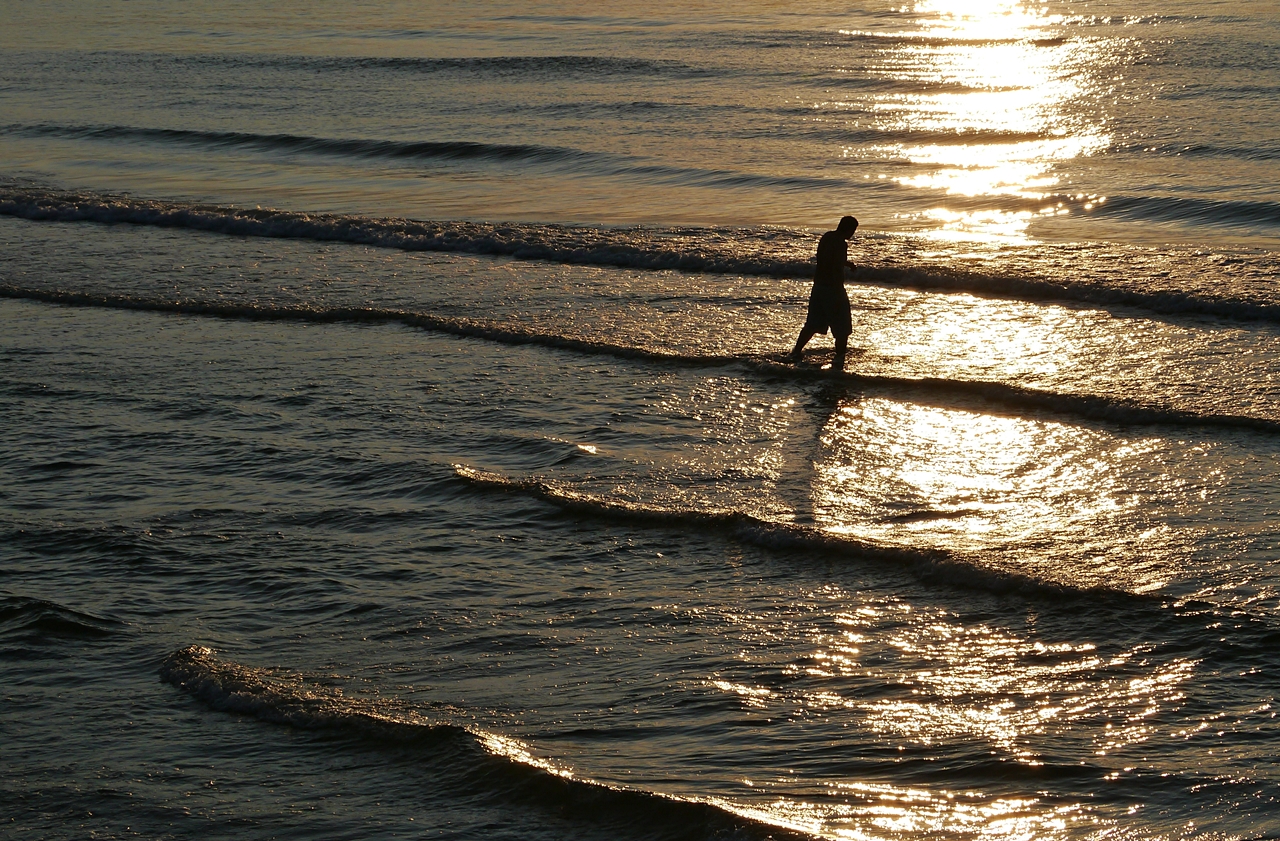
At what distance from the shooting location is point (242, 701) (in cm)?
665

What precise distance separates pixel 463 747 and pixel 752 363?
7113 mm

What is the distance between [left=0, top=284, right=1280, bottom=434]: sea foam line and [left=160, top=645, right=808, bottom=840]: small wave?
648cm

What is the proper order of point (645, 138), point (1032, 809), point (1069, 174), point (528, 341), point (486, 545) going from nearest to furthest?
point (1032, 809), point (486, 545), point (528, 341), point (1069, 174), point (645, 138)

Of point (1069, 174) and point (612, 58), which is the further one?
point (612, 58)

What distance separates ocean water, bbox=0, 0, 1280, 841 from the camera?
6.04 meters

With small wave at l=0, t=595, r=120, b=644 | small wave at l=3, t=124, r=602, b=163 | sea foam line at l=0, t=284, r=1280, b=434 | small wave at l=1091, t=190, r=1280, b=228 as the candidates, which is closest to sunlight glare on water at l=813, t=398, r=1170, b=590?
sea foam line at l=0, t=284, r=1280, b=434

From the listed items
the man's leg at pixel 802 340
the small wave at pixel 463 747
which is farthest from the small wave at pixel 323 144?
the small wave at pixel 463 747

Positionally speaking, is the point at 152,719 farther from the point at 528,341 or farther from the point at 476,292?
the point at 476,292

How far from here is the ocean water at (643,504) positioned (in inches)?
238

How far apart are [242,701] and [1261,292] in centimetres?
1207

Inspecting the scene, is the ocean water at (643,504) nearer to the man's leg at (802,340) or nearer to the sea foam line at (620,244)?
the sea foam line at (620,244)

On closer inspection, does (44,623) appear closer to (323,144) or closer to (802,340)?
(802,340)

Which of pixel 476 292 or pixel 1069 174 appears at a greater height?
pixel 1069 174

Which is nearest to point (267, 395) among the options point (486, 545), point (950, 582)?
point (486, 545)
